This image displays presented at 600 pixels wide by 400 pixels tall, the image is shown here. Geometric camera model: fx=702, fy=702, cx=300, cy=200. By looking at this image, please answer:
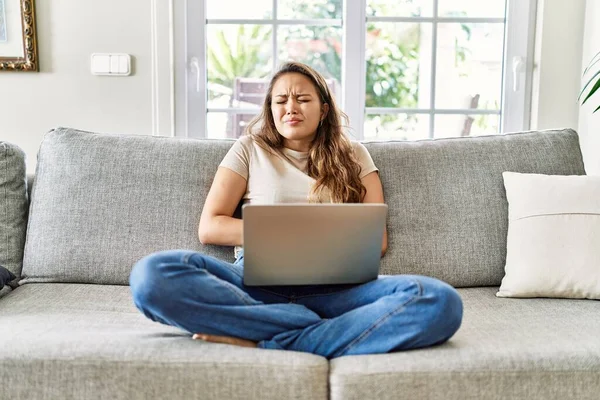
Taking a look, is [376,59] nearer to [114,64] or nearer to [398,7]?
[398,7]

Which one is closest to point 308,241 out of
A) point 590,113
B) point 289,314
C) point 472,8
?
point 289,314

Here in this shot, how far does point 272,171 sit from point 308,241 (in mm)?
565

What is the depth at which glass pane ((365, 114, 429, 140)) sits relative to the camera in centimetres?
298

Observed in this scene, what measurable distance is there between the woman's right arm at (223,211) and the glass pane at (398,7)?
128 cm

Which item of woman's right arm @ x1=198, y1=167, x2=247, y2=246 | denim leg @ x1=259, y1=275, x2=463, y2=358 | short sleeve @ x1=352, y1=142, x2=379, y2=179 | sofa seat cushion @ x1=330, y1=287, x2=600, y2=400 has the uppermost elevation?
short sleeve @ x1=352, y1=142, x2=379, y2=179

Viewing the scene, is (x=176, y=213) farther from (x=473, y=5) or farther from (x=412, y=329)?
(x=473, y=5)

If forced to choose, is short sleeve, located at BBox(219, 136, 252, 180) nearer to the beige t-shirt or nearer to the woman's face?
the beige t-shirt

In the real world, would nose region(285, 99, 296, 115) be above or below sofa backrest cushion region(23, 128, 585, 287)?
above

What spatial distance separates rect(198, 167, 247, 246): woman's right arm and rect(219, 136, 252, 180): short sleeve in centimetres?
1

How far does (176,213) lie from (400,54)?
1.37 m

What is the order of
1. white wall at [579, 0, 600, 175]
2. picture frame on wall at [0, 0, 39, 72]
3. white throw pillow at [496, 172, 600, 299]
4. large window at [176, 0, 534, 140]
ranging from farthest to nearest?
large window at [176, 0, 534, 140] < picture frame on wall at [0, 0, 39, 72] < white wall at [579, 0, 600, 175] < white throw pillow at [496, 172, 600, 299]

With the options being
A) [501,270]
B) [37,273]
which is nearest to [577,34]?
[501,270]

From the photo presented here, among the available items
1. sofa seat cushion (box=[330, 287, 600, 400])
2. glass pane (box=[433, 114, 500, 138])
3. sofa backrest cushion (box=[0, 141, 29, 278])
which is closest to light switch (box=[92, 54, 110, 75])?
sofa backrest cushion (box=[0, 141, 29, 278])

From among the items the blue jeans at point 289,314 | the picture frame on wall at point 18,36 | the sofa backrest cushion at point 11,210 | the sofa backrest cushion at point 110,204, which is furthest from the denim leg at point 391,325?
the picture frame on wall at point 18,36
